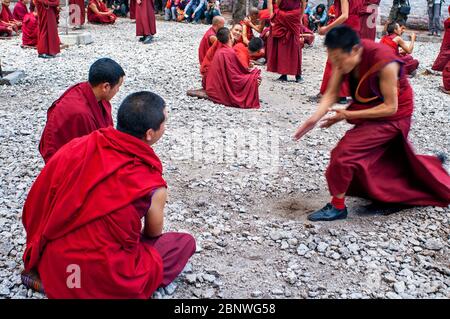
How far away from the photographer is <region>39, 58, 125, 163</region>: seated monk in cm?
294

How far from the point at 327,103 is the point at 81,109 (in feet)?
5.44

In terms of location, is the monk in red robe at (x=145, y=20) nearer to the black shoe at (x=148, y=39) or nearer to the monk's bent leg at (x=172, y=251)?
the black shoe at (x=148, y=39)

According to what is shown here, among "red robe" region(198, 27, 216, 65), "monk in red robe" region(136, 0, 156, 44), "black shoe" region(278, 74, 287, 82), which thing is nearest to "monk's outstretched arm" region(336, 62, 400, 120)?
"red robe" region(198, 27, 216, 65)

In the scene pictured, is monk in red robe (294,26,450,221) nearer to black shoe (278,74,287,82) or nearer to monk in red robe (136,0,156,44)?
black shoe (278,74,287,82)

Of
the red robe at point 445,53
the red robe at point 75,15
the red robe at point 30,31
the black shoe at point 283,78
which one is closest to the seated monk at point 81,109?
the black shoe at point 283,78

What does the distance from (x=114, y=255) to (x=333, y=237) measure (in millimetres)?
1583

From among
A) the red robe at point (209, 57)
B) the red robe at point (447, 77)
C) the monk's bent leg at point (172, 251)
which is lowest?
the monk's bent leg at point (172, 251)

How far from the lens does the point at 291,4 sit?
7172 millimetres

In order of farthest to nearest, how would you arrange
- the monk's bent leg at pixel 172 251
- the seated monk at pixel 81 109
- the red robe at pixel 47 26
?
the red robe at pixel 47 26, the seated monk at pixel 81 109, the monk's bent leg at pixel 172 251

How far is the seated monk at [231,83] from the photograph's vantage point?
6.14m

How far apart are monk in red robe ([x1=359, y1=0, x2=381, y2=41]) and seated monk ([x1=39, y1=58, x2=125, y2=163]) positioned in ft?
15.6

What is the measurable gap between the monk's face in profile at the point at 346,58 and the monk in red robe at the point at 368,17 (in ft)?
13.1

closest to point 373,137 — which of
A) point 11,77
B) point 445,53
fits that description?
point 11,77
